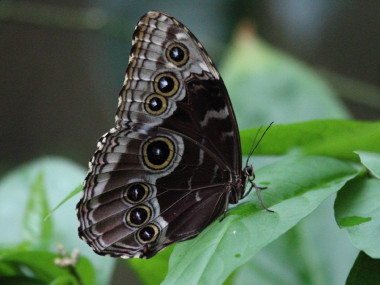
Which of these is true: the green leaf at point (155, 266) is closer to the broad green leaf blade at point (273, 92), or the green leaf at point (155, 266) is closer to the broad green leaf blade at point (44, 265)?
the broad green leaf blade at point (44, 265)

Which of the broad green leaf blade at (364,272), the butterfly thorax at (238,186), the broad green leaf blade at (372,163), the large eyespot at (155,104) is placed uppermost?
the broad green leaf blade at (372,163)

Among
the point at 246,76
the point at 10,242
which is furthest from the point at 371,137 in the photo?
the point at 10,242

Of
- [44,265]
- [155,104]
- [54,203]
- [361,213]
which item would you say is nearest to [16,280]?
[44,265]

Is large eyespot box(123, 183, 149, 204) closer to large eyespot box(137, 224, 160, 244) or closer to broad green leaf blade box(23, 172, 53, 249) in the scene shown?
large eyespot box(137, 224, 160, 244)

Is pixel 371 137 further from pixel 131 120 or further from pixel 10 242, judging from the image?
pixel 10 242

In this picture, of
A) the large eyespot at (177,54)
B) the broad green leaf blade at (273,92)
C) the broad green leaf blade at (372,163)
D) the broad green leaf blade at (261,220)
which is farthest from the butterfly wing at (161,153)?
the broad green leaf blade at (273,92)

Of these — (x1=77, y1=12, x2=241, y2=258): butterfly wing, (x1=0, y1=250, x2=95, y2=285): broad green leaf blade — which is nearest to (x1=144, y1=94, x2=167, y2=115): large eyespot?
(x1=77, y1=12, x2=241, y2=258): butterfly wing
